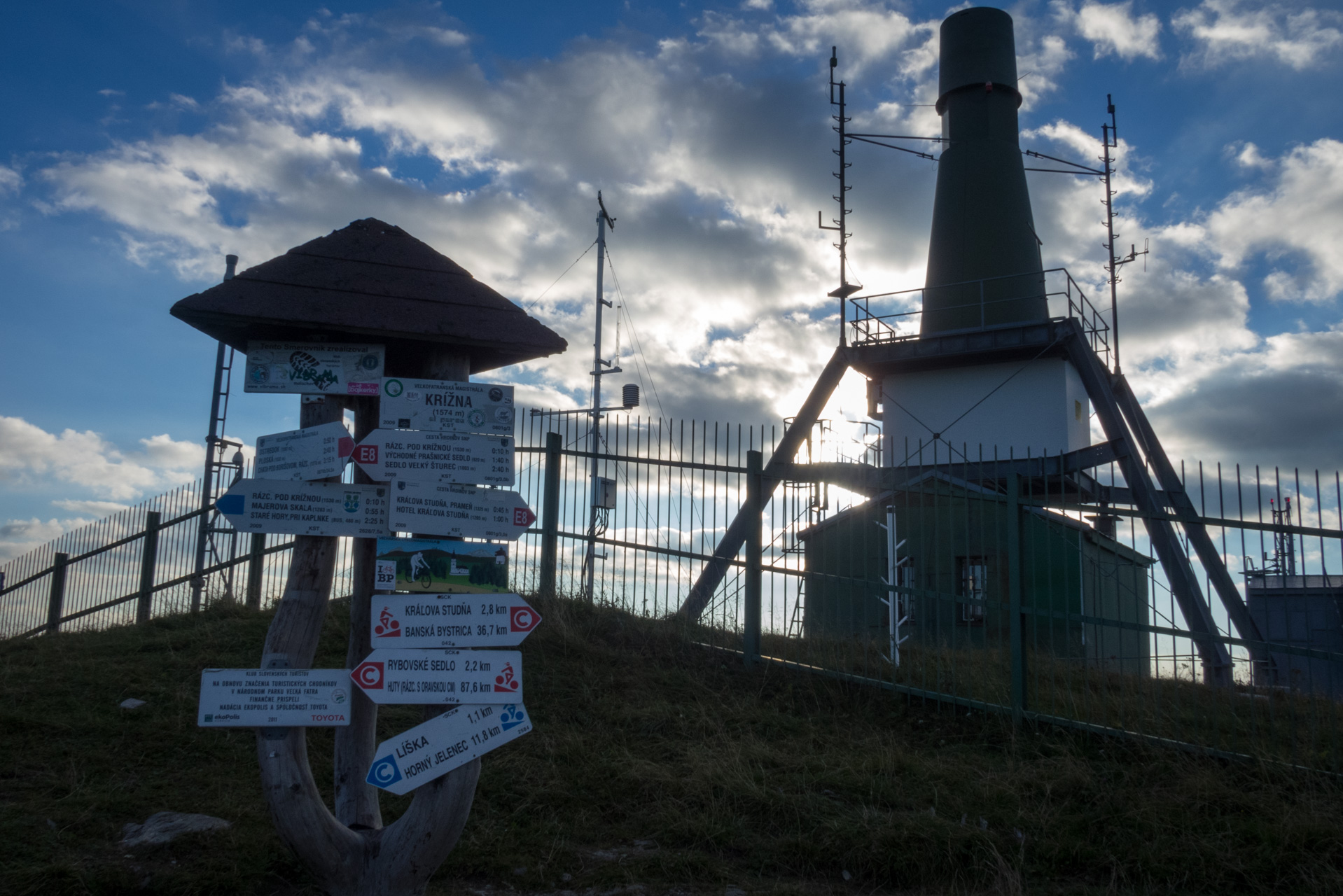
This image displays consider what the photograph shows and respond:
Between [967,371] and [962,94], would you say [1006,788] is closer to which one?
[967,371]

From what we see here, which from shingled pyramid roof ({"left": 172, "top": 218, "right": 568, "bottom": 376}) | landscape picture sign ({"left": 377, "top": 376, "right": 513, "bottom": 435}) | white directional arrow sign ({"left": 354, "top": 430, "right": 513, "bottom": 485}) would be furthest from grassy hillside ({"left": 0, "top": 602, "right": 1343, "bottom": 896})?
shingled pyramid roof ({"left": 172, "top": 218, "right": 568, "bottom": 376})

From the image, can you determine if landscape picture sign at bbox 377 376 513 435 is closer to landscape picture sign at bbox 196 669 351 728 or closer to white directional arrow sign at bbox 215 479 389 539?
white directional arrow sign at bbox 215 479 389 539

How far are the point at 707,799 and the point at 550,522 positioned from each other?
440 centimetres

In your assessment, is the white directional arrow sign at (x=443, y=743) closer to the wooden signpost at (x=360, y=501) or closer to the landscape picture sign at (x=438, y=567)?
the wooden signpost at (x=360, y=501)

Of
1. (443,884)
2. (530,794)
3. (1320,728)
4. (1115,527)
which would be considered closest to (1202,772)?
(1320,728)

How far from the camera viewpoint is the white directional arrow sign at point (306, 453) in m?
4.42

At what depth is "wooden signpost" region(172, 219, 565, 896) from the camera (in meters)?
4.32

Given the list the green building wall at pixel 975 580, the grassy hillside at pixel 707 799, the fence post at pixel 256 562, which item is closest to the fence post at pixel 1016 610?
the green building wall at pixel 975 580

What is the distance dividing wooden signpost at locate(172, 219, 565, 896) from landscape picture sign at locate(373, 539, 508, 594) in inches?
3.5

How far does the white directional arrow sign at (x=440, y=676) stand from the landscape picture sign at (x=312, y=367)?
133 cm

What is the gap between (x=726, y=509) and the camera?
361 inches

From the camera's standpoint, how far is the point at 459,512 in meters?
4.46

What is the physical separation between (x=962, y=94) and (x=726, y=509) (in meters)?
14.1

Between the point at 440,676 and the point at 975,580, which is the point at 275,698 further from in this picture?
the point at 975,580
